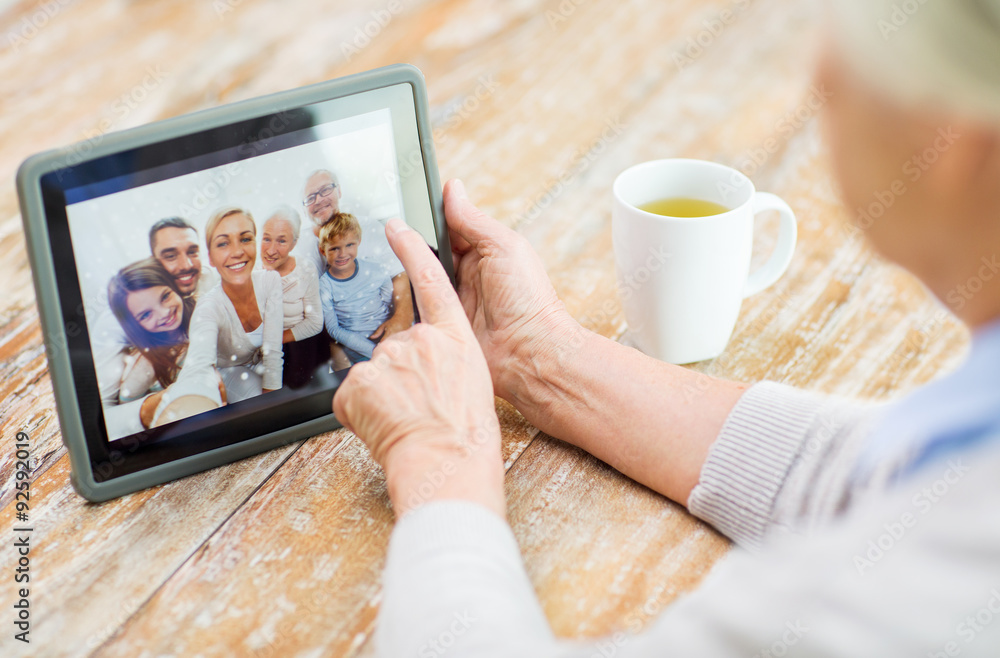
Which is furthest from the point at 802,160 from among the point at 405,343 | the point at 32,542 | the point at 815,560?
the point at 32,542

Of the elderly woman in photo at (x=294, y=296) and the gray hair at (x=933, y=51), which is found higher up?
the gray hair at (x=933, y=51)

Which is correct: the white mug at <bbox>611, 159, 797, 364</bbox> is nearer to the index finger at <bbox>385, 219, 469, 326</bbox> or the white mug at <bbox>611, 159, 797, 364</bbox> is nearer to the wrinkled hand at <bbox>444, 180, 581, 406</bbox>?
the wrinkled hand at <bbox>444, 180, 581, 406</bbox>

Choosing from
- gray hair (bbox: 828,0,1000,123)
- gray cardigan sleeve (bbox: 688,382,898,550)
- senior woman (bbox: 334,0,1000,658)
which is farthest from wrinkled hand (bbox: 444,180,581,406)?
gray hair (bbox: 828,0,1000,123)

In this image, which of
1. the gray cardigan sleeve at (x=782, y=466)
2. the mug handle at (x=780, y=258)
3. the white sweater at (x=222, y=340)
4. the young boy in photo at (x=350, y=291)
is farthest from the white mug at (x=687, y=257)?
the white sweater at (x=222, y=340)

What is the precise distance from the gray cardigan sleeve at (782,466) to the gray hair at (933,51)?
0.28 metres

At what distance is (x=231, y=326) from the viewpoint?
0.71 metres

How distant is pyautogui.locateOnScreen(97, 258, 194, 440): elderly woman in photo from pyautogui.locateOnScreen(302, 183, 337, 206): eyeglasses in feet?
0.45

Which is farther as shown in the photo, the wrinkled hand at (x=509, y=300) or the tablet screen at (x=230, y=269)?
the wrinkled hand at (x=509, y=300)

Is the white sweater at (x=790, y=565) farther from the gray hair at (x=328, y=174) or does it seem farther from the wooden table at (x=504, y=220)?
the gray hair at (x=328, y=174)

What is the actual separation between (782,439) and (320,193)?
0.47 meters

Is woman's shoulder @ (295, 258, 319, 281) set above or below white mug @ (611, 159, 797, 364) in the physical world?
above

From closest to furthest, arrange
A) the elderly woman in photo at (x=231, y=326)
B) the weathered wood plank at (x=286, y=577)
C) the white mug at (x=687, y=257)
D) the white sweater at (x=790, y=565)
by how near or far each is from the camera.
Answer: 1. the white sweater at (x=790, y=565)
2. the weathered wood plank at (x=286, y=577)
3. the elderly woman in photo at (x=231, y=326)
4. the white mug at (x=687, y=257)

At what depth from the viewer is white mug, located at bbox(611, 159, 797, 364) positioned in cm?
81

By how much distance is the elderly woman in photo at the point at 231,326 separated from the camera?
691 millimetres
